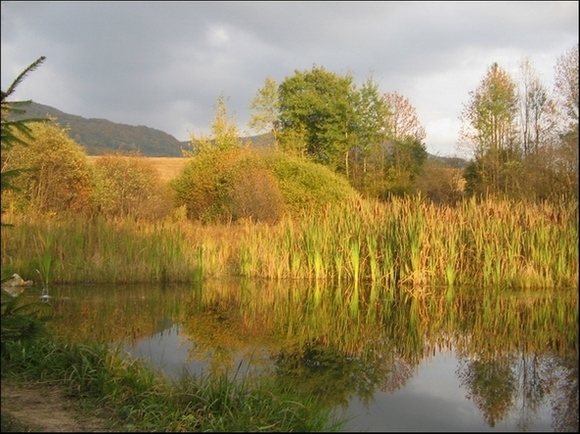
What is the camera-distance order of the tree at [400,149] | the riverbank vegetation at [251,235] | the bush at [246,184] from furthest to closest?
the tree at [400,149], the bush at [246,184], the riverbank vegetation at [251,235]

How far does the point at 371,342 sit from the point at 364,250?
198 inches

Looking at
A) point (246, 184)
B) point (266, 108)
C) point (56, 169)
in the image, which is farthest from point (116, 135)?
point (246, 184)

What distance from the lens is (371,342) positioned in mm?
6578

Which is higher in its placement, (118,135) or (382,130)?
(118,135)

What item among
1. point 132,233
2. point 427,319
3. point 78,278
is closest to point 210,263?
point 132,233

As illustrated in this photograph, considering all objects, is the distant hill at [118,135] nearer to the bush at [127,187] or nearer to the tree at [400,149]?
the tree at [400,149]

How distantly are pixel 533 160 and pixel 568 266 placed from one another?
38.4 feet

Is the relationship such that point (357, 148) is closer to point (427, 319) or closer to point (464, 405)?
point (427, 319)

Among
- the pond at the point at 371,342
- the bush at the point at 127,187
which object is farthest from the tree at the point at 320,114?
the pond at the point at 371,342

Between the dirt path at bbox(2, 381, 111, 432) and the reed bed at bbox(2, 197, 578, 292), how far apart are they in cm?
590

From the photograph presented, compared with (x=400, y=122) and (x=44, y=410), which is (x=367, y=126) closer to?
(x=400, y=122)

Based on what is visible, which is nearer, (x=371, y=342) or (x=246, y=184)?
(x=371, y=342)

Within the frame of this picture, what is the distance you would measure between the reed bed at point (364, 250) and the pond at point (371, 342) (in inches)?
21.7

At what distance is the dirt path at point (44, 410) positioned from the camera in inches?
144
